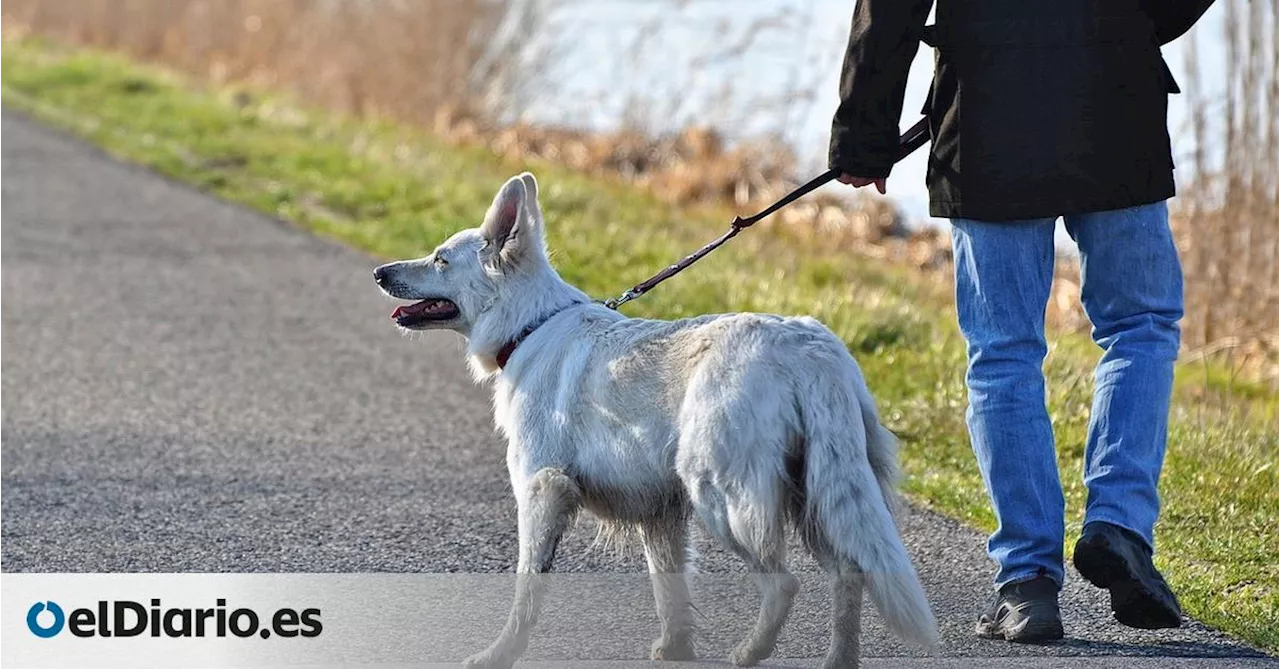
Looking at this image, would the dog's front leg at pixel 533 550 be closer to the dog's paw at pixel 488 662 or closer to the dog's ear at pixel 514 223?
the dog's paw at pixel 488 662

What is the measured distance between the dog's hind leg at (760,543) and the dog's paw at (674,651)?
0.74ft

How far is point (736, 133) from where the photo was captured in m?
14.3

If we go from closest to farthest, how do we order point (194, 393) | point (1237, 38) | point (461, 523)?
point (461, 523)
point (194, 393)
point (1237, 38)

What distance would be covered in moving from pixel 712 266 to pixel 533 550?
6028mm

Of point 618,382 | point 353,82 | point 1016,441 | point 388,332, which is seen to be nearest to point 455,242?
point 618,382

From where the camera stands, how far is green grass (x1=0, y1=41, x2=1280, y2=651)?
6230 mm

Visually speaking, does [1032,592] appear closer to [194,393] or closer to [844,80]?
[844,80]

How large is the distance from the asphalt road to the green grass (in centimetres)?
50

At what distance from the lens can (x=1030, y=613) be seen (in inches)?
193

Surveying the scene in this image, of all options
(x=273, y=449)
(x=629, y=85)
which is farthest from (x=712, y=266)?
(x=629, y=85)

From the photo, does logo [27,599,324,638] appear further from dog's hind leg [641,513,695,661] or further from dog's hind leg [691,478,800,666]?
dog's hind leg [691,478,800,666]

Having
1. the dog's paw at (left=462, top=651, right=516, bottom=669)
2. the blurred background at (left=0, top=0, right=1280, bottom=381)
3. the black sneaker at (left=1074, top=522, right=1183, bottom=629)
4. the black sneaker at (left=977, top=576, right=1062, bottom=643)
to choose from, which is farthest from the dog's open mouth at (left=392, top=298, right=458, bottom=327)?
the blurred background at (left=0, top=0, right=1280, bottom=381)

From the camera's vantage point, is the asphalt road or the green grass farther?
the green grass

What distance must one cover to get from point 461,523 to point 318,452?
119 centimetres
